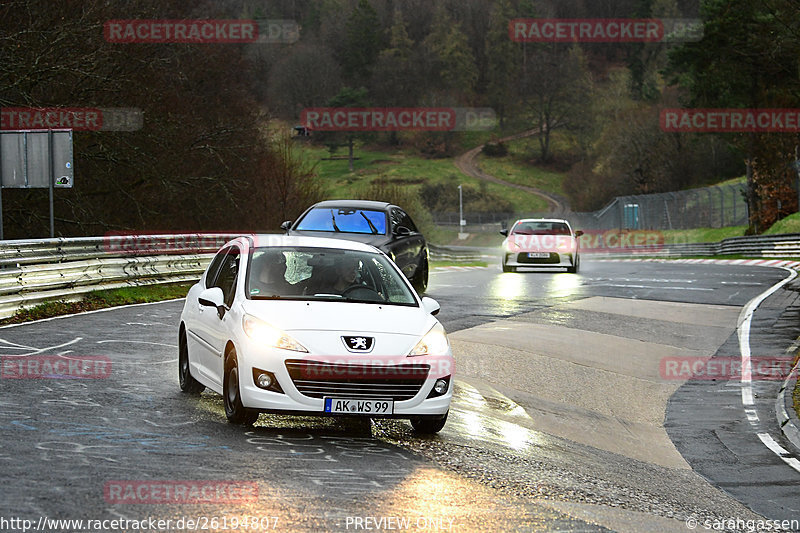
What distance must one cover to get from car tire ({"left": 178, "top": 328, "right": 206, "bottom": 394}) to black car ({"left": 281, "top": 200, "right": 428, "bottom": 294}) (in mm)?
8549

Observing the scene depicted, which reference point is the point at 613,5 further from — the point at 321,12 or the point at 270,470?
the point at 270,470

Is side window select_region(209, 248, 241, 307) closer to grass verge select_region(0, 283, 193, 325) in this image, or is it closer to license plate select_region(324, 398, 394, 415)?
license plate select_region(324, 398, 394, 415)

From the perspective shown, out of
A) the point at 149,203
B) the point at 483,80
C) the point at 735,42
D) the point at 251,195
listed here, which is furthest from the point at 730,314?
the point at 483,80

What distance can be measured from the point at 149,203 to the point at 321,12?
552 ft

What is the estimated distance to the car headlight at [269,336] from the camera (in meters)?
8.46

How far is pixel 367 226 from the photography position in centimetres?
1977

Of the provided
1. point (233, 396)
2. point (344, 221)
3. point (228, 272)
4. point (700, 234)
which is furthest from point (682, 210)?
point (233, 396)

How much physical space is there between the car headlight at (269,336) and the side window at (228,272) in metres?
1.16

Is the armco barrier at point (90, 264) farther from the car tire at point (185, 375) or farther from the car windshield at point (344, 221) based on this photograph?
the car tire at point (185, 375)

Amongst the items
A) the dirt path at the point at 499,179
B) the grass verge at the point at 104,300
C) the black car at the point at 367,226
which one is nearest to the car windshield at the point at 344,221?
the black car at the point at 367,226

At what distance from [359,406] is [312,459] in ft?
2.53

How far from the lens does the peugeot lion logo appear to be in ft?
27.8

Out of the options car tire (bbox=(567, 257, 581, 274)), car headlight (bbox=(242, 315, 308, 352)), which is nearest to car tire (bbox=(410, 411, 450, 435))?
car headlight (bbox=(242, 315, 308, 352))

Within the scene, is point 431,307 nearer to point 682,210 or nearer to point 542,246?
point 542,246
